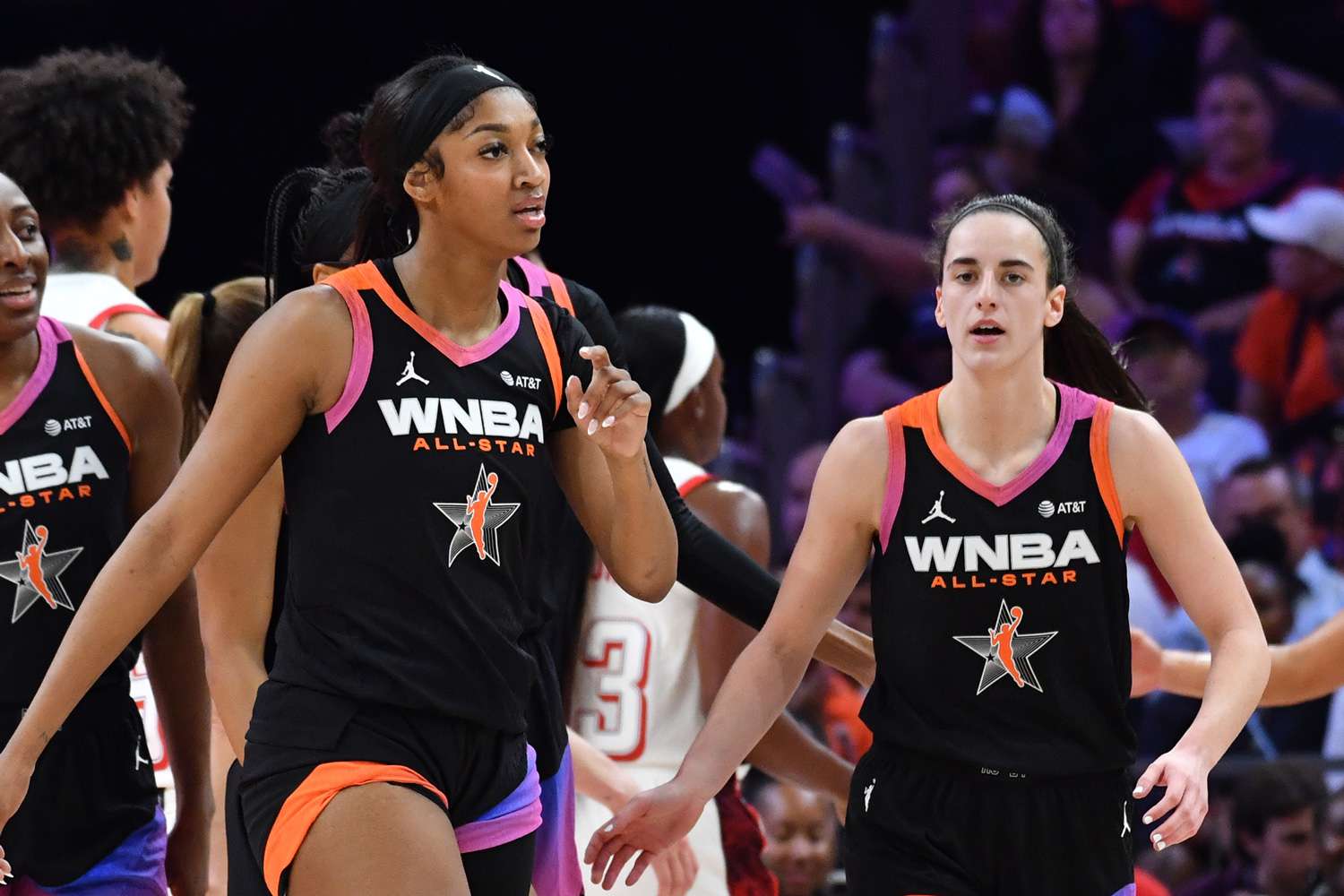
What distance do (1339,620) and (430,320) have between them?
210 centimetres

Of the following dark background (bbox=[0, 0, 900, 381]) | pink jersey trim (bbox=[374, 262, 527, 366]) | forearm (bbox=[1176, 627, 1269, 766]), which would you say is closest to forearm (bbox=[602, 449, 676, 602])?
pink jersey trim (bbox=[374, 262, 527, 366])

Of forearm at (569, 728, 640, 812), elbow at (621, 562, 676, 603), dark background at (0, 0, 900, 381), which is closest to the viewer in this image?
elbow at (621, 562, 676, 603)

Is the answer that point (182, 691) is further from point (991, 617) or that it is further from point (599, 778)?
point (991, 617)

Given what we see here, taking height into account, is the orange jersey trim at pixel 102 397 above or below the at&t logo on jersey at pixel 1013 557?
above

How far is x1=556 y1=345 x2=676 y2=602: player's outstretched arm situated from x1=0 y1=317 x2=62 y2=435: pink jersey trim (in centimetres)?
86

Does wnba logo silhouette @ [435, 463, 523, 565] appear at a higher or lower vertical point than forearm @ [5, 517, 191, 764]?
higher

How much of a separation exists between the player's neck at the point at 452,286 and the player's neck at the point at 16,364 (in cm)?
71

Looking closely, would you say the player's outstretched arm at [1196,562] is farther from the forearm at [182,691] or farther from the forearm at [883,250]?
the forearm at [883,250]

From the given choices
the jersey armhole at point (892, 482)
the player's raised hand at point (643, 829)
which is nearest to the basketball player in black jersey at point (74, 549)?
the player's raised hand at point (643, 829)

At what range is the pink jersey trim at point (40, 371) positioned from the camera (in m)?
3.02

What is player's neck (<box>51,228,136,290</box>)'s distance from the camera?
13.2 ft

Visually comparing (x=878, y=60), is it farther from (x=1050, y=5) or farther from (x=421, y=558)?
(x=421, y=558)

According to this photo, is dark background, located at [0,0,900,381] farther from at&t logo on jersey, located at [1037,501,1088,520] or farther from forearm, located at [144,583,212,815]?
at&t logo on jersey, located at [1037,501,1088,520]

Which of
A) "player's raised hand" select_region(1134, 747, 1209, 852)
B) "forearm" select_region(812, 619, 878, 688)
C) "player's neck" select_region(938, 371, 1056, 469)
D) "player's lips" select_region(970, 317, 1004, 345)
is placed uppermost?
"player's lips" select_region(970, 317, 1004, 345)
